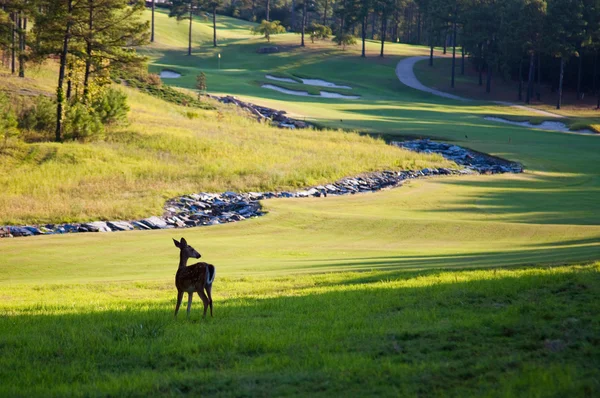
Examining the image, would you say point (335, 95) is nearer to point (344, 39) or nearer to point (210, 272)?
point (344, 39)

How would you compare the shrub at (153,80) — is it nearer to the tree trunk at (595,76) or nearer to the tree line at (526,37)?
the tree line at (526,37)

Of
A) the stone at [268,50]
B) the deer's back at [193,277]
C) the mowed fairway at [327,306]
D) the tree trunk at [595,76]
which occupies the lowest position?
the mowed fairway at [327,306]

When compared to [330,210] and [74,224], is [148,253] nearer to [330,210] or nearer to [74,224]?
[74,224]

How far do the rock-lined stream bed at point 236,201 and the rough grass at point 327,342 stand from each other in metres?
15.4

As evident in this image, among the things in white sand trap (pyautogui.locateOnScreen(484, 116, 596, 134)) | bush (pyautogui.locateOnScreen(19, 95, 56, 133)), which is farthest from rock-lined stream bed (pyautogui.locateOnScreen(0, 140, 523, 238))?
white sand trap (pyautogui.locateOnScreen(484, 116, 596, 134))

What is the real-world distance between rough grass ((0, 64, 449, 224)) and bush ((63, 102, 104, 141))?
3.56ft

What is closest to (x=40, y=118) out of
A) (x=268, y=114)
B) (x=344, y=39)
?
(x=268, y=114)

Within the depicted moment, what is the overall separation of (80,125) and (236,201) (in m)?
13.8

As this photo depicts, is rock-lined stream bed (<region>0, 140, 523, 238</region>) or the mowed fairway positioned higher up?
the mowed fairway

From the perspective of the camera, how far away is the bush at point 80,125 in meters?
43.9

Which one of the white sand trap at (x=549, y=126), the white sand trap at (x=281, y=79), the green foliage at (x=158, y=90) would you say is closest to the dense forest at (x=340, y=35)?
the green foliage at (x=158, y=90)

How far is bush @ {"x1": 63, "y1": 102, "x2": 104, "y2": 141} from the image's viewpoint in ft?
144

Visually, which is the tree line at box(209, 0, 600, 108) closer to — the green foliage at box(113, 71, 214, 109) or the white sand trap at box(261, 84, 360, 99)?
the white sand trap at box(261, 84, 360, 99)

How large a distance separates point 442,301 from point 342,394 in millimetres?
5146
